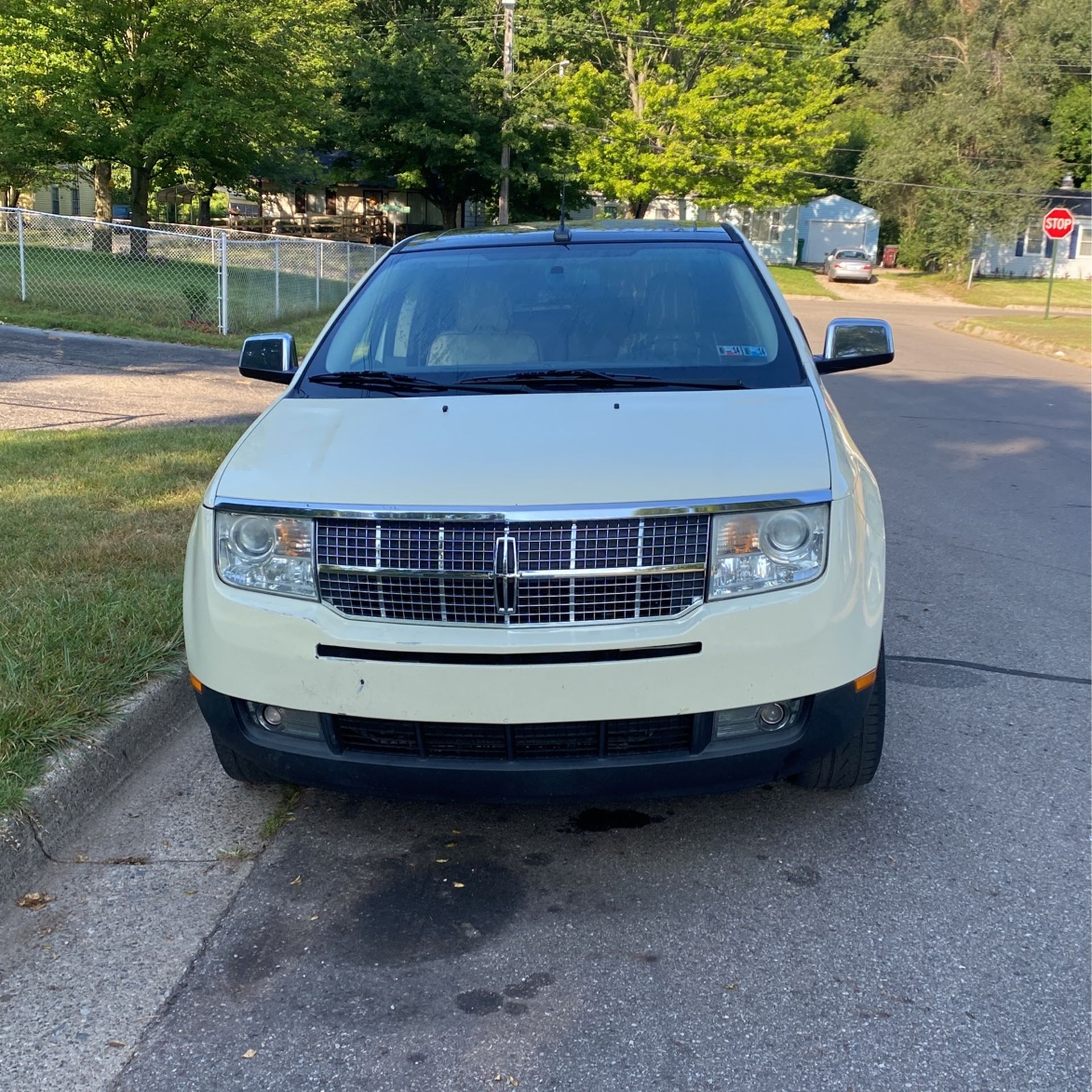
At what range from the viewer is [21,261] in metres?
17.0

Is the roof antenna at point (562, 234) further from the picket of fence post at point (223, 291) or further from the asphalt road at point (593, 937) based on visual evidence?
the picket of fence post at point (223, 291)

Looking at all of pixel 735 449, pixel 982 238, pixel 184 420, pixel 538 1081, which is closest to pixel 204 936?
pixel 538 1081

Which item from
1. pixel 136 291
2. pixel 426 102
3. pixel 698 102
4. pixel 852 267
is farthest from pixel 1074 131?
pixel 136 291

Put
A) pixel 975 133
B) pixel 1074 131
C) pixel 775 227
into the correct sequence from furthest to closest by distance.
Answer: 1. pixel 1074 131
2. pixel 775 227
3. pixel 975 133

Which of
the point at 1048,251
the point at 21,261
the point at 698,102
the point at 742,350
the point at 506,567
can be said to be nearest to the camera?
the point at 506,567

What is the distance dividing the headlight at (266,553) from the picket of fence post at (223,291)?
531 inches

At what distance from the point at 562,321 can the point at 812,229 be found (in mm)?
60644

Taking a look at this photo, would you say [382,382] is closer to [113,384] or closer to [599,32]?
[113,384]

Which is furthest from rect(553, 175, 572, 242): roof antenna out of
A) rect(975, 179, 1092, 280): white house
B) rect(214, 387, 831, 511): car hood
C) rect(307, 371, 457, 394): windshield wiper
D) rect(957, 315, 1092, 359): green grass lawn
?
rect(975, 179, 1092, 280): white house

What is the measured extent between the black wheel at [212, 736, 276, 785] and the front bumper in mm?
363

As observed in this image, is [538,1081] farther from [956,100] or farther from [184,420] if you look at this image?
[956,100]

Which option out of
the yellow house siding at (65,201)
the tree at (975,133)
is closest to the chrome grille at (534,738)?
the yellow house siding at (65,201)

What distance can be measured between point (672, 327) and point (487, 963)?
236cm

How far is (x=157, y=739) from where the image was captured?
417 centimetres
